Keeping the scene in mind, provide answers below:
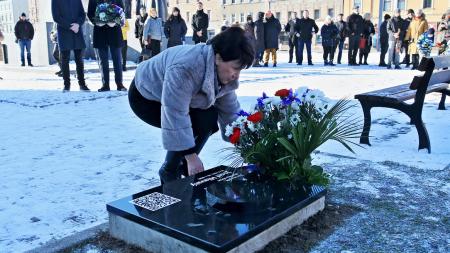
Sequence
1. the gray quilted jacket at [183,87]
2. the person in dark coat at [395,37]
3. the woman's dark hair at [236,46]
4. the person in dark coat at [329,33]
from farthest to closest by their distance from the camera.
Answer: the person in dark coat at [329,33] < the person in dark coat at [395,37] < the gray quilted jacket at [183,87] < the woman's dark hair at [236,46]

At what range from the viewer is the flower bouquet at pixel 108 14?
7.80 m

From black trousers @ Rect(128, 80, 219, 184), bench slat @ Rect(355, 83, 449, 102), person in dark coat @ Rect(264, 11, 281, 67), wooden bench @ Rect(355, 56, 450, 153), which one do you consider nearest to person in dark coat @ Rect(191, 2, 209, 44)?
person in dark coat @ Rect(264, 11, 281, 67)

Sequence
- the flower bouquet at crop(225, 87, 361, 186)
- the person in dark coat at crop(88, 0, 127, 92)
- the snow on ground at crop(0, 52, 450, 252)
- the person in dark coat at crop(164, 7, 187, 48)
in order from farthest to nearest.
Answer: the person in dark coat at crop(164, 7, 187, 48)
the person in dark coat at crop(88, 0, 127, 92)
the snow on ground at crop(0, 52, 450, 252)
the flower bouquet at crop(225, 87, 361, 186)

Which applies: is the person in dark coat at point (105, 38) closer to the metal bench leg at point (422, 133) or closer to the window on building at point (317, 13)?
the metal bench leg at point (422, 133)

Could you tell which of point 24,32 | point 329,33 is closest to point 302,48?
point 329,33

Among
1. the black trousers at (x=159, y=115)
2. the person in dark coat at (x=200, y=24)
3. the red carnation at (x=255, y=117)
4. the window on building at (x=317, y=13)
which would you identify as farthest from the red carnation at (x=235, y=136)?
the window on building at (x=317, y=13)

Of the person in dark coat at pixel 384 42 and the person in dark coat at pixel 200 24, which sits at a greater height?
the person in dark coat at pixel 200 24

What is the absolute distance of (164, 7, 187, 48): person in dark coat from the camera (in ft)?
45.5

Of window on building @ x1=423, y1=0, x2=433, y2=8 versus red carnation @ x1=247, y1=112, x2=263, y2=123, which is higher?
window on building @ x1=423, y1=0, x2=433, y2=8

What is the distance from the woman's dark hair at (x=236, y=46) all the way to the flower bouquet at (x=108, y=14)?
226 inches

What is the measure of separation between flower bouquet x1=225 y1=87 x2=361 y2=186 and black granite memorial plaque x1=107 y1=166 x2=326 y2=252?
0.33 feet

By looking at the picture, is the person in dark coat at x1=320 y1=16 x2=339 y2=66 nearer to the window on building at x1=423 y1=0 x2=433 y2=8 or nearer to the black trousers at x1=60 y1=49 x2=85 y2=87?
the black trousers at x1=60 y1=49 x2=85 y2=87

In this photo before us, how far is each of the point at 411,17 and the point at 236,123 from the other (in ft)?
44.8

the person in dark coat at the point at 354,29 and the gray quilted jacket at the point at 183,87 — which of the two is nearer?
the gray quilted jacket at the point at 183,87
